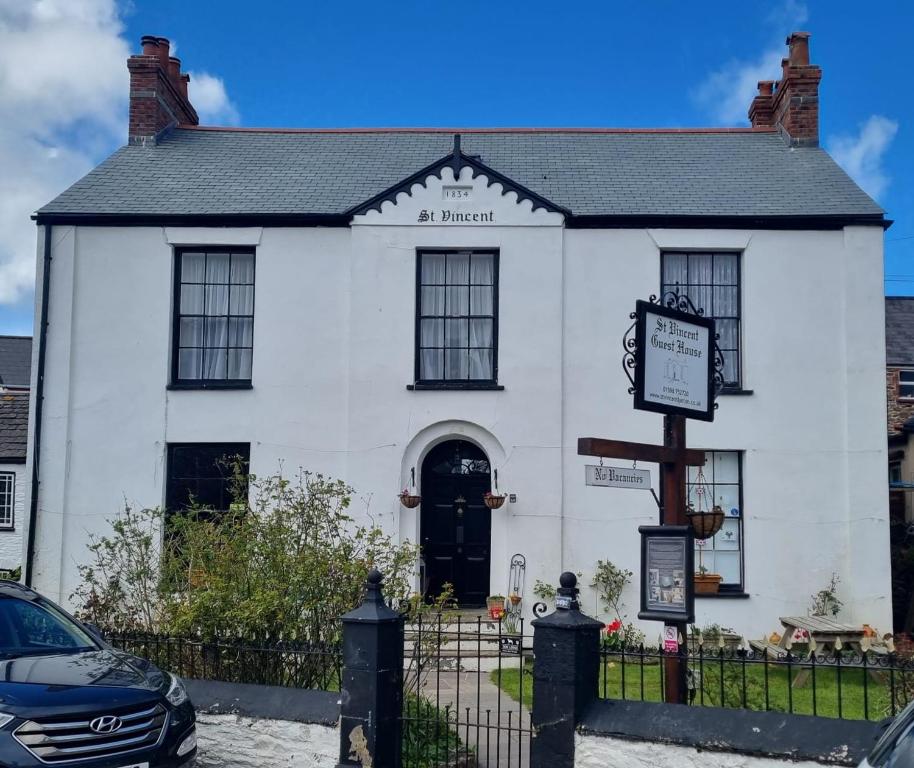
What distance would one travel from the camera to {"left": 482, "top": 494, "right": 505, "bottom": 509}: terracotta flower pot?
14469 millimetres

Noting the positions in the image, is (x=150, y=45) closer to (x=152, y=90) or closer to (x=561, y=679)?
(x=152, y=90)

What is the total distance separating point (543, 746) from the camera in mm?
6754

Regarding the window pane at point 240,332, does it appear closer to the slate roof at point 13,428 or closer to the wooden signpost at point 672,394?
the wooden signpost at point 672,394

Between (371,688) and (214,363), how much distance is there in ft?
30.8

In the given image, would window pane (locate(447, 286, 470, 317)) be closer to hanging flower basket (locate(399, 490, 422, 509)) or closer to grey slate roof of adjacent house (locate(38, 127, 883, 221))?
grey slate roof of adjacent house (locate(38, 127, 883, 221))

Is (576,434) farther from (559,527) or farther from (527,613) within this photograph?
(527,613)

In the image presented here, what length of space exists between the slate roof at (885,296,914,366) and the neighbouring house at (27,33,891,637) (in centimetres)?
1260

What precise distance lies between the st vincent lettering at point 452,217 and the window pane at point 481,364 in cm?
202

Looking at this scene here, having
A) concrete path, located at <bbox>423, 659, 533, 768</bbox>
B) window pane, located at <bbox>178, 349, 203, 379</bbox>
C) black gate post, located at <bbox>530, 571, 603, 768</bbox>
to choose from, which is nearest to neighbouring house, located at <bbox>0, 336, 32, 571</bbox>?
window pane, located at <bbox>178, 349, 203, 379</bbox>

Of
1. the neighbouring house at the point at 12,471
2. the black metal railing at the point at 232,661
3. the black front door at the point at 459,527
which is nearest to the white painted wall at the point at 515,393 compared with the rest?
the black front door at the point at 459,527

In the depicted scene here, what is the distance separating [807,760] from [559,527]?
27.7ft

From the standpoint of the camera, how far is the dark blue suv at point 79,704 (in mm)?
6055

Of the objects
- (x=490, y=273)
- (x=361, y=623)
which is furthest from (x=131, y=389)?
(x=361, y=623)

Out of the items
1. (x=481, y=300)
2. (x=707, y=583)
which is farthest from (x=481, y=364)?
(x=707, y=583)
